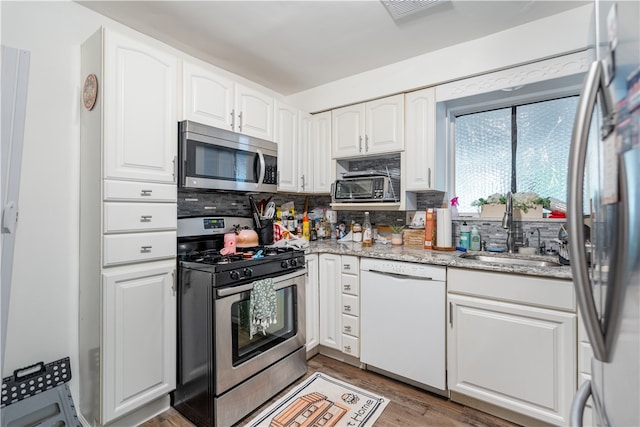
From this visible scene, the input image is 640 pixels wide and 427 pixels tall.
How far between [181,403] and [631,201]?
2.21m

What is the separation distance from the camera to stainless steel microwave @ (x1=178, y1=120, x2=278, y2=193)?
185 cm

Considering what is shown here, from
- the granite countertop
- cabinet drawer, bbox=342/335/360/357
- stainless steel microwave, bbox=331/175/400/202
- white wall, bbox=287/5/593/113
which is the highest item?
white wall, bbox=287/5/593/113

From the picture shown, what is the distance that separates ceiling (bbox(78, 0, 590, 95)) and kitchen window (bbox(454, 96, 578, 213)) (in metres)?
0.69

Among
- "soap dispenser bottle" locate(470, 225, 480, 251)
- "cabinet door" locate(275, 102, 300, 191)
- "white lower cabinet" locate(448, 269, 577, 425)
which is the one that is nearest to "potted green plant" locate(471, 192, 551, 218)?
"soap dispenser bottle" locate(470, 225, 480, 251)

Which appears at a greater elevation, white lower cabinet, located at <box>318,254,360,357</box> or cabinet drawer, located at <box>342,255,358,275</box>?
cabinet drawer, located at <box>342,255,358,275</box>

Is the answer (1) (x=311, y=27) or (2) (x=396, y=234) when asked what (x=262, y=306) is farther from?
(1) (x=311, y=27)

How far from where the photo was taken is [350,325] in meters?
2.33

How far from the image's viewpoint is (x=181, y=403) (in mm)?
1800

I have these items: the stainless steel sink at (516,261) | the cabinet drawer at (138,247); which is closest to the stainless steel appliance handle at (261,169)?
the cabinet drawer at (138,247)

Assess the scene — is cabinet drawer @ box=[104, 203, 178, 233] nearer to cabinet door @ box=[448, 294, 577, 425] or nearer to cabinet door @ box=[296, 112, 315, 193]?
cabinet door @ box=[296, 112, 315, 193]

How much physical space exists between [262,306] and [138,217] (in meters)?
0.86

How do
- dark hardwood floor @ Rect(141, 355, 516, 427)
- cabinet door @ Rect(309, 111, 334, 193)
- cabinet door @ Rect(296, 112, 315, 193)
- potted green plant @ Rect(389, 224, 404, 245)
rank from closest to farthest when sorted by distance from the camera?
dark hardwood floor @ Rect(141, 355, 516, 427)
potted green plant @ Rect(389, 224, 404, 245)
cabinet door @ Rect(296, 112, 315, 193)
cabinet door @ Rect(309, 111, 334, 193)

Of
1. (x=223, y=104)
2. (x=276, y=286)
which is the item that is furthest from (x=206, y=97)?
(x=276, y=286)

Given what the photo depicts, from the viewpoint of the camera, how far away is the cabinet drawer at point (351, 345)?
2.29 metres
